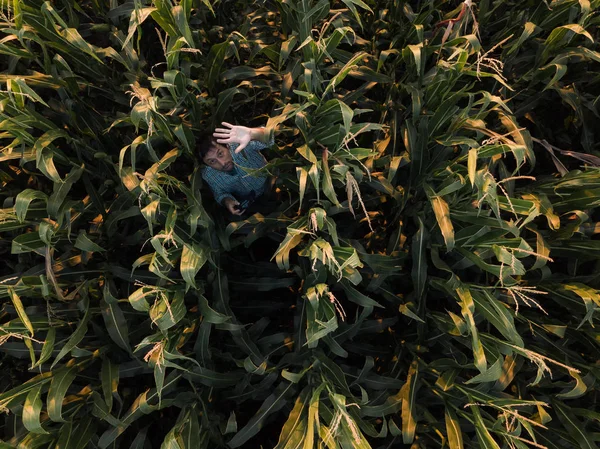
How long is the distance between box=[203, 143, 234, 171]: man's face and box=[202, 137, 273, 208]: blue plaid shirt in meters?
0.01

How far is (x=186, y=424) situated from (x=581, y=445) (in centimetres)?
76

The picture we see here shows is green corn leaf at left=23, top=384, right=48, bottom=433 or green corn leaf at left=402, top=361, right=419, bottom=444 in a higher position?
green corn leaf at left=23, top=384, right=48, bottom=433

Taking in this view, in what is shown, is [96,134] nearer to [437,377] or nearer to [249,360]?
[249,360]

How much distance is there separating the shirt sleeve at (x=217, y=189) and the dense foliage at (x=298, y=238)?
3cm

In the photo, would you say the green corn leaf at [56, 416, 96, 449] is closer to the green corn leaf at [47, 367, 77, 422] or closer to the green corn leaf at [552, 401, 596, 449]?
the green corn leaf at [47, 367, 77, 422]

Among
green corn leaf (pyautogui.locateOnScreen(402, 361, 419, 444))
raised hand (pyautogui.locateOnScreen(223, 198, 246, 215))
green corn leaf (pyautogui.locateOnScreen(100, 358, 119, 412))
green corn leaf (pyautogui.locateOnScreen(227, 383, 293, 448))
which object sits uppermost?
raised hand (pyautogui.locateOnScreen(223, 198, 246, 215))

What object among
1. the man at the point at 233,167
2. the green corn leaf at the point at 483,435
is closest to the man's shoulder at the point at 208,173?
the man at the point at 233,167

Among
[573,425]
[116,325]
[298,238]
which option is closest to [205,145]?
[298,238]

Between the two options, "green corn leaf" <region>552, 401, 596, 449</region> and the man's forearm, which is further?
"green corn leaf" <region>552, 401, 596, 449</region>

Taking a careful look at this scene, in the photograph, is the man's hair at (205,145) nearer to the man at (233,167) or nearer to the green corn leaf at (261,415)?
the man at (233,167)

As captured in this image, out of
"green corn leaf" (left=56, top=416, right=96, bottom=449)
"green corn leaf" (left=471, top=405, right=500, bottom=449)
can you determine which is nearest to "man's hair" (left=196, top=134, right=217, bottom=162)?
"green corn leaf" (left=56, top=416, right=96, bottom=449)

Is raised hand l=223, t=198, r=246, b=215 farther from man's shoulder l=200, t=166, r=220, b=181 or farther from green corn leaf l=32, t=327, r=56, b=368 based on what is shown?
green corn leaf l=32, t=327, r=56, b=368

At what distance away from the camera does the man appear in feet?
2.37

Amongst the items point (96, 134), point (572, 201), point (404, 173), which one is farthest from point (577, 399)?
point (96, 134)
